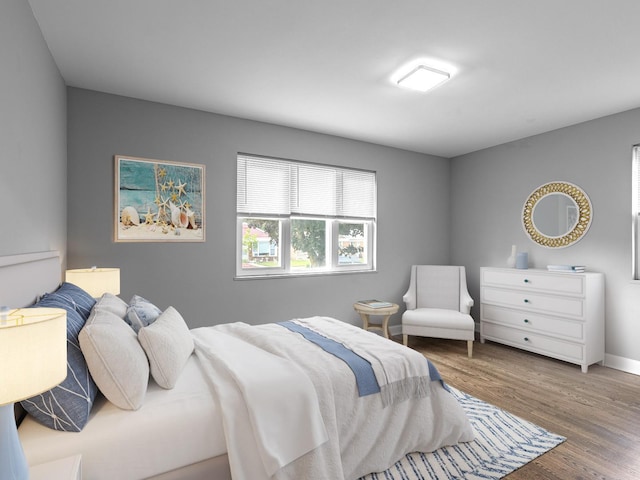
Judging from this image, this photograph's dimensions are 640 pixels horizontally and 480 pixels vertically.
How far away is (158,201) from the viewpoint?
3.44 metres

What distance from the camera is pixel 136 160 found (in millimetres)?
3354

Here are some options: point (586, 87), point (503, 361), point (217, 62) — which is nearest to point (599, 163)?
point (586, 87)

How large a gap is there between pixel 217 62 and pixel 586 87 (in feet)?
10.2

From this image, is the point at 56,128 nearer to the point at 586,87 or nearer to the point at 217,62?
the point at 217,62

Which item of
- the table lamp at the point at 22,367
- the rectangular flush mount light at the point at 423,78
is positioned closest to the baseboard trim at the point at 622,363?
the rectangular flush mount light at the point at 423,78

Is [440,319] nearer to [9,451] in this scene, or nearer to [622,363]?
[622,363]

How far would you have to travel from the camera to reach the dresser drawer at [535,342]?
12.2 feet

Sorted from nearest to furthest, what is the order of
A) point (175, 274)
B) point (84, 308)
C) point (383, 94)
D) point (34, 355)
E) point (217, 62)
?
point (34, 355), point (84, 308), point (217, 62), point (383, 94), point (175, 274)

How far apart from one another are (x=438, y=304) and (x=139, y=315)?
3.74 metres

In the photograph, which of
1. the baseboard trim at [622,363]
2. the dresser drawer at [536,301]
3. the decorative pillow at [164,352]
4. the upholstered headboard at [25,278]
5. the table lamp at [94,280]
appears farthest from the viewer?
the dresser drawer at [536,301]

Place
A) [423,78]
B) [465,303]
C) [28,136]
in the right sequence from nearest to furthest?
1. [28,136]
2. [423,78]
3. [465,303]

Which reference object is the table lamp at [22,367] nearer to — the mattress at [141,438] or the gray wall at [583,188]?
the mattress at [141,438]

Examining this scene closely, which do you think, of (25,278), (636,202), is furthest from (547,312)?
(25,278)

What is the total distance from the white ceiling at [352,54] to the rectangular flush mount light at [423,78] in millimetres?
127
